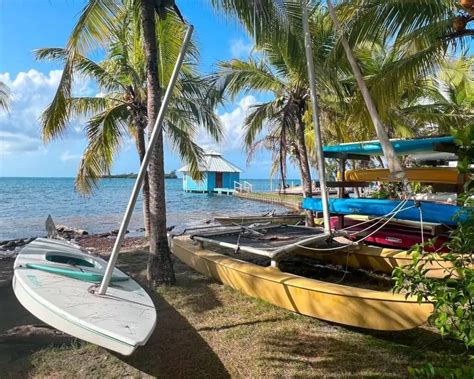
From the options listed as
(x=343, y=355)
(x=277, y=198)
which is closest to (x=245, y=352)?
(x=343, y=355)

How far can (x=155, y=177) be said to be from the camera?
21.1 feet

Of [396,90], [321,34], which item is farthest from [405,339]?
[321,34]

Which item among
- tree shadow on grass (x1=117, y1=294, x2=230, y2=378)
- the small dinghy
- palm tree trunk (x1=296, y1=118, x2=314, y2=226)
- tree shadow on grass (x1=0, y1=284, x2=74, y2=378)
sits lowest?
tree shadow on grass (x1=0, y1=284, x2=74, y2=378)

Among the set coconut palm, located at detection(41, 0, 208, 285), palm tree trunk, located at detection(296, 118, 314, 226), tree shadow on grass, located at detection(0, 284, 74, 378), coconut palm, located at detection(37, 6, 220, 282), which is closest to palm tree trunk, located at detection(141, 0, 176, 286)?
coconut palm, located at detection(41, 0, 208, 285)

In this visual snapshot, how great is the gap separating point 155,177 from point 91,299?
2.65 m

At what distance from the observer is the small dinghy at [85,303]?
3381 millimetres

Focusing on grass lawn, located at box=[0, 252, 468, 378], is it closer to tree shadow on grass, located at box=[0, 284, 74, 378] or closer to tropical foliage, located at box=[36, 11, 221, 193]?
tree shadow on grass, located at box=[0, 284, 74, 378]

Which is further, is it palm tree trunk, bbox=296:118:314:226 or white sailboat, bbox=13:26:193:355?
palm tree trunk, bbox=296:118:314:226

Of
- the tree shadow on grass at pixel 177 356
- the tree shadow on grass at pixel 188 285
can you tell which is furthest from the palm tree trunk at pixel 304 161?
the tree shadow on grass at pixel 177 356

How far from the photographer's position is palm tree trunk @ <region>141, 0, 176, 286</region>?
20.6 ft

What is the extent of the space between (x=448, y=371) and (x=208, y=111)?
1220 centimetres

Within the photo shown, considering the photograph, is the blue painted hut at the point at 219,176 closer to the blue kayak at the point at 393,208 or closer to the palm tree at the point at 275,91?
the palm tree at the point at 275,91

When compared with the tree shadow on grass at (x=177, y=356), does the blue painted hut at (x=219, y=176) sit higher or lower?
higher

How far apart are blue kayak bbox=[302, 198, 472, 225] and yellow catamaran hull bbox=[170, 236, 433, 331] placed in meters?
2.22
